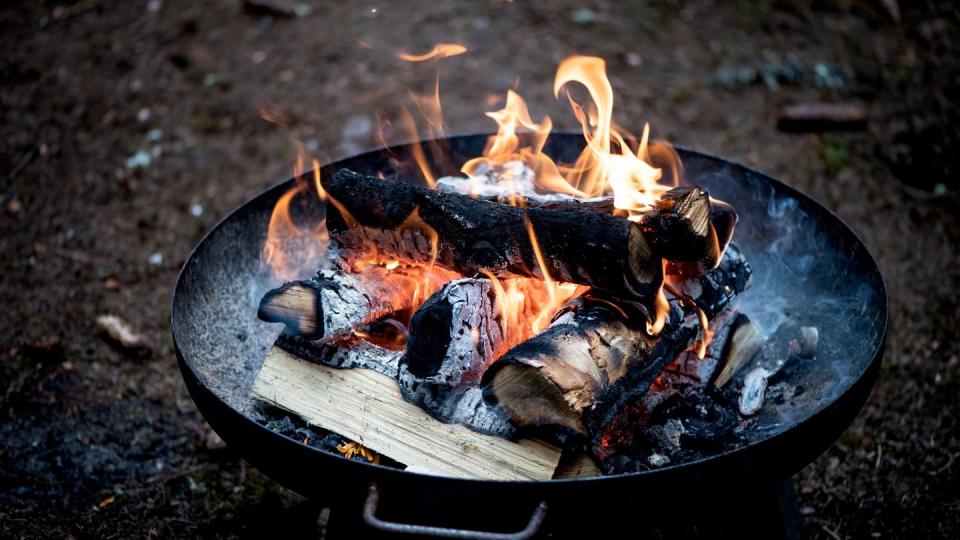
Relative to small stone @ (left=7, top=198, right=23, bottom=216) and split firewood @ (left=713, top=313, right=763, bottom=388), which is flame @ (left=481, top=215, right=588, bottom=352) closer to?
split firewood @ (left=713, top=313, right=763, bottom=388)

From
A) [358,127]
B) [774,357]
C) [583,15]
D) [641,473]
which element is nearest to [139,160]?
[358,127]

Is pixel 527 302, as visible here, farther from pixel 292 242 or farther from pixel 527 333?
pixel 292 242

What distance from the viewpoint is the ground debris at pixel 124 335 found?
317 cm

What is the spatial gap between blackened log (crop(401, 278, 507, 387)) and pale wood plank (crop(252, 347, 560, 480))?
0.35ft

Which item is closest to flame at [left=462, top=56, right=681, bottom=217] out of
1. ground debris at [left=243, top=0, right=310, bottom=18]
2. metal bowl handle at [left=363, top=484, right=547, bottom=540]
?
metal bowl handle at [left=363, top=484, right=547, bottom=540]

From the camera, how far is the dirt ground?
2.62 meters

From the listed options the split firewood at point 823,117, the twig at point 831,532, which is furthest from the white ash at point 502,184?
the split firewood at point 823,117

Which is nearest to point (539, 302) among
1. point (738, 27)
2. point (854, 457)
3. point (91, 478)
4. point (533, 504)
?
point (533, 504)

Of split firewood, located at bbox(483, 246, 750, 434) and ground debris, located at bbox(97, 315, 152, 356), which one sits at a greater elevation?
split firewood, located at bbox(483, 246, 750, 434)

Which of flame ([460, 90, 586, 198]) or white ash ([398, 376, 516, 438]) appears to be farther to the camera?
flame ([460, 90, 586, 198])

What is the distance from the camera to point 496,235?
1.94 metres

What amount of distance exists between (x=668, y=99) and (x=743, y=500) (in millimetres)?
3039

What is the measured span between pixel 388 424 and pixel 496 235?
0.55 m

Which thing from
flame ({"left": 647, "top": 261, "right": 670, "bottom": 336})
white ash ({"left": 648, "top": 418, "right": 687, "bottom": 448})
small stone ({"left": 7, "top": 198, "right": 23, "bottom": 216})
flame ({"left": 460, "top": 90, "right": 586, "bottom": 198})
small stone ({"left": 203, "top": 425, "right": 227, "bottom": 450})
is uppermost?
flame ({"left": 647, "top": 261, "right": 670, "bottom": 336})
